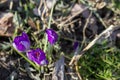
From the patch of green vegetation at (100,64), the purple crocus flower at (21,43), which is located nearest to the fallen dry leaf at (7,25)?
the purple crocus flower at (21,43)

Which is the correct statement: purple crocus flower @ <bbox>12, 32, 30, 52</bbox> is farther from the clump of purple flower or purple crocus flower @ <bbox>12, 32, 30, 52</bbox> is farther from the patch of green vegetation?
the patch of green vegetation

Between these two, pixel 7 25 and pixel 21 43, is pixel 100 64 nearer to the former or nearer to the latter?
pixel 21 43

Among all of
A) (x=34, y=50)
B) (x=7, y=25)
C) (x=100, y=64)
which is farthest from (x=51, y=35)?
(x=7, y=25)

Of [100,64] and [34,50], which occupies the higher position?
[34,50]

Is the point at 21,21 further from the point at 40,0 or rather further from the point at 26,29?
the point at 40,0

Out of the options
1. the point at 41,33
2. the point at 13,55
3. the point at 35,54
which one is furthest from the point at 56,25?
the point at 35,54
